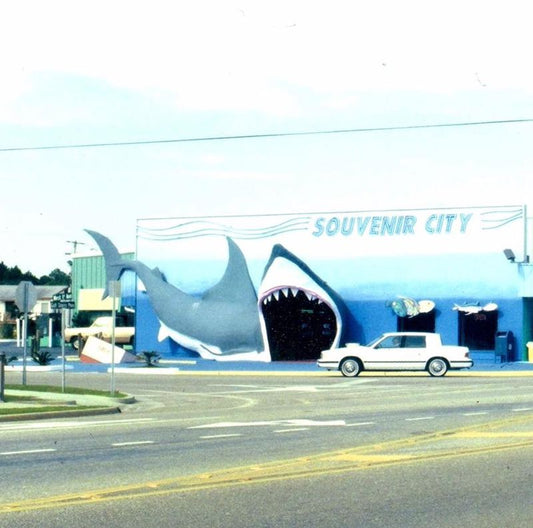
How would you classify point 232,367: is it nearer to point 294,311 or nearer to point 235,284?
point 294,311

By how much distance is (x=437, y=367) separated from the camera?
131 feet

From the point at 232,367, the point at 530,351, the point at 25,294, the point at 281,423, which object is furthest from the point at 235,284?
the point at 281,423

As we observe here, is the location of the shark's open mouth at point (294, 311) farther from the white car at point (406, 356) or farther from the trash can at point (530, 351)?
the white car at point (406, 356)

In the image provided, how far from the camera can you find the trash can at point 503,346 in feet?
156

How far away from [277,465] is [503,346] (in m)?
34.9

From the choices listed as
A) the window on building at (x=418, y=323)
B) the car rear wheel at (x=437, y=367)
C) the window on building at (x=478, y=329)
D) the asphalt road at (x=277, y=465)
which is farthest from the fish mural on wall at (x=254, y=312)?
the asphalt road at (x=277, y=465)

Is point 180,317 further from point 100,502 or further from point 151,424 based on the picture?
point 100,502

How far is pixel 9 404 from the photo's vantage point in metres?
24.7

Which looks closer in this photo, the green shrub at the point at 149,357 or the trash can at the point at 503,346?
the green shrub at the point at 149,357

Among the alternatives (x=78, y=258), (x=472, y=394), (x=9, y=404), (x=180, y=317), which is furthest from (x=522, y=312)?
(x=78, y=258)

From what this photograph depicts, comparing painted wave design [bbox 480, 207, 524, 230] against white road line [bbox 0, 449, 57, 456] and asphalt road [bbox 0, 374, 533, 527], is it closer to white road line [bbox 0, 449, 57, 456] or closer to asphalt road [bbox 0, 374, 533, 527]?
asphalt road [bbox 0, 374, 533, 527]

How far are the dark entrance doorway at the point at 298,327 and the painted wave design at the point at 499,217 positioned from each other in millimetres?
7705

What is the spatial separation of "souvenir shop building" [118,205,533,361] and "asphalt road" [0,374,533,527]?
22.8 meters

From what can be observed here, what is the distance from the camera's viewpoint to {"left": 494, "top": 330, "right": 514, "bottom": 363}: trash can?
1873 inches
